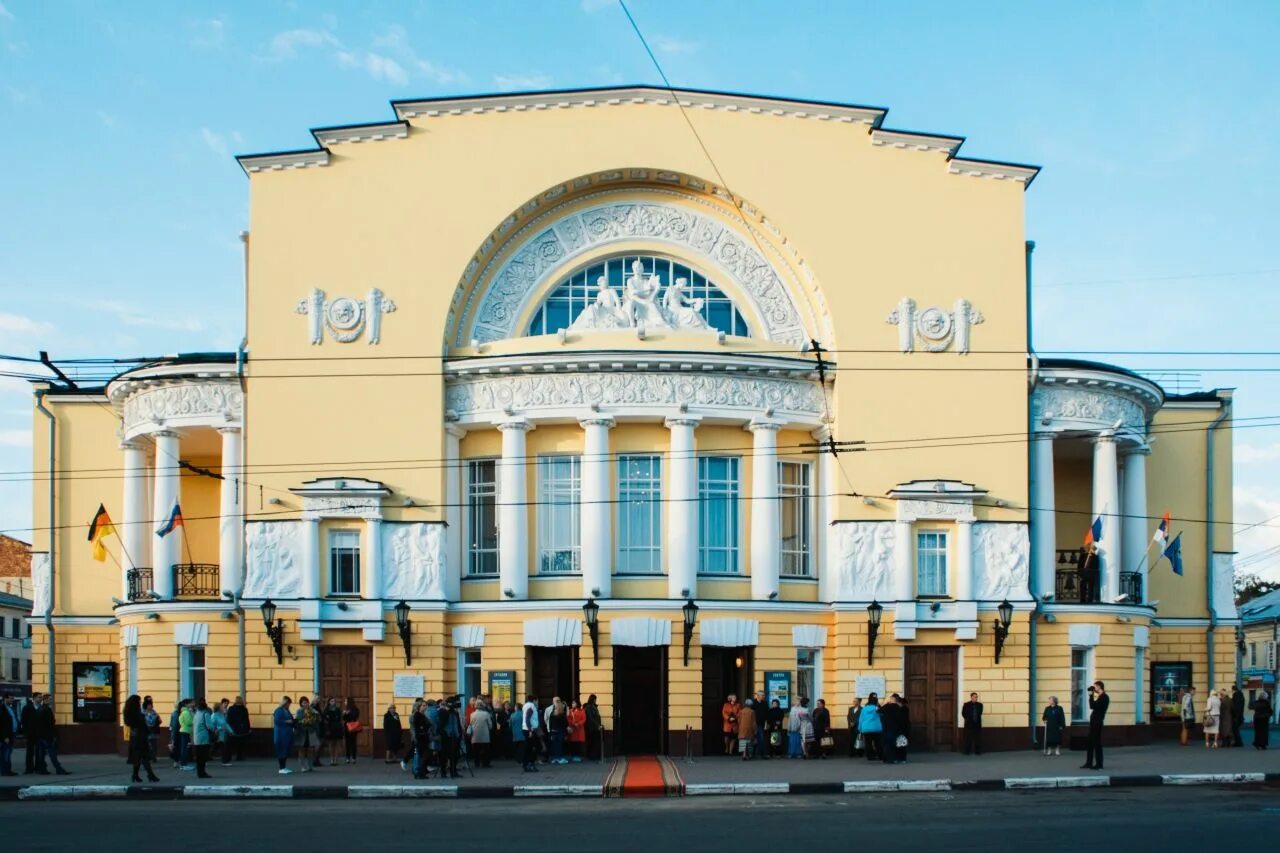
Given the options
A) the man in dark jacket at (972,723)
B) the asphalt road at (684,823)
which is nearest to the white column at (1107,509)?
the man in dark jacket at (972,723)

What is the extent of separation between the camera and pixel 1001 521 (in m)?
35.7

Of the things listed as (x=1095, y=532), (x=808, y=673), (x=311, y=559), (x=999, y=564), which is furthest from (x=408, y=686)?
(x=1095, y=532)

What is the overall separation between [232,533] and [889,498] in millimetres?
15131

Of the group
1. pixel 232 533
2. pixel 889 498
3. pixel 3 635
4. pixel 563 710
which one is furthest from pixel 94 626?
pixel 3 635

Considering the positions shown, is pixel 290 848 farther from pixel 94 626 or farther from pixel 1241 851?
pixel 94 626

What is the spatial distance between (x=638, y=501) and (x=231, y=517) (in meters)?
9.45

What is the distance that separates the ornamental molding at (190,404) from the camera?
36.6 meters

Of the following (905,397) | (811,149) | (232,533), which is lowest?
(232,533)

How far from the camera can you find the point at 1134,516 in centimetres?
3931

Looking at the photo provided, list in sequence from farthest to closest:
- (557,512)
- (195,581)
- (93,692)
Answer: (93,692) < (195,581) < (557,512)

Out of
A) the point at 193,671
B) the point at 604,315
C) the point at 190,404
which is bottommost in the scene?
the point at 193,671

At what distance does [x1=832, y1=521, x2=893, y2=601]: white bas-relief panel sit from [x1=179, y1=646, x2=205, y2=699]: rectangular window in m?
14.7

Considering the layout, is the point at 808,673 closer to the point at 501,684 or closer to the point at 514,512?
the point at 501,684

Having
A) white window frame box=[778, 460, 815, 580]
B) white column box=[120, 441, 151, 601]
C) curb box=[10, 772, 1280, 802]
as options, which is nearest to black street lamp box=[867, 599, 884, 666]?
white window frame box=[778, 460, 815, 580]
